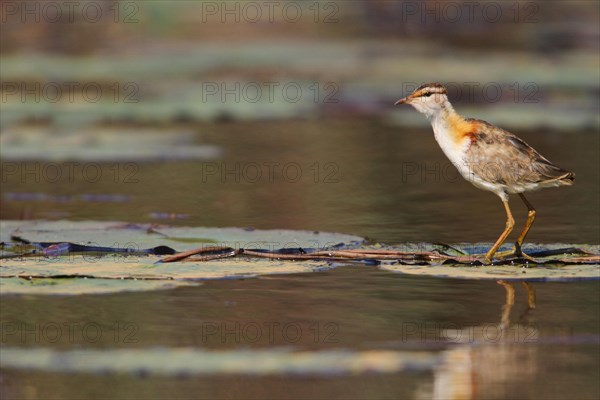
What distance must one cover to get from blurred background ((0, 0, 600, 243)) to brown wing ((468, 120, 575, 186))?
1.13 metres

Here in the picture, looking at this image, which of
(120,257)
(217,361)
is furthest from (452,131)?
(217,361)

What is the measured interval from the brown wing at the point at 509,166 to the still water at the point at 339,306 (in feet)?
2.69

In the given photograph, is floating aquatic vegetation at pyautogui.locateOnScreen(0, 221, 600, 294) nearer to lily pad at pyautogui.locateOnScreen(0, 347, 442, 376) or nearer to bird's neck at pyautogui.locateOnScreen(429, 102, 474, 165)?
bird's neck at pyautogui.locateOnScreen(429, 102, 474, 165)

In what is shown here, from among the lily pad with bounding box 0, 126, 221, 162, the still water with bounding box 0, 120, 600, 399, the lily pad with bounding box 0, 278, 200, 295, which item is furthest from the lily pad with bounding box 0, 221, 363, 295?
the lily pad with bounding box 0, 126, 221, 162

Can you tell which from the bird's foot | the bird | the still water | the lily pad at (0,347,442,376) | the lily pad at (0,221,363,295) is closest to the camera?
the still water

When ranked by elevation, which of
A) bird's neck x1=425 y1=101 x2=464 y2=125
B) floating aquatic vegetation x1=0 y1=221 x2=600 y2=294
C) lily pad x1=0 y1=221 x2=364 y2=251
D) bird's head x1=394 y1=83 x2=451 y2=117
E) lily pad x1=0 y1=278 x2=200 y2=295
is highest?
bird's head x1=394 y1=83 x2=451 y2=117

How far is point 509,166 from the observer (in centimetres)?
911

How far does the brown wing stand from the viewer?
358 inches

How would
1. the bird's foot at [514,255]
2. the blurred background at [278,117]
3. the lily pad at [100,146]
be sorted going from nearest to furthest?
the bird's foot at [514,255] < the blurred background at [278,117] < the lily pad at [100,146]

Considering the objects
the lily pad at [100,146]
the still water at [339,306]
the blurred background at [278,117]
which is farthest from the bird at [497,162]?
the lily pad at [100,146]

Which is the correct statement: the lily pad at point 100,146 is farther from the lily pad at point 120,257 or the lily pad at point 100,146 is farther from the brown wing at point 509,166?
the brown wing at point 509,166

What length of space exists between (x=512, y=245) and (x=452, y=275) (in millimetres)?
1519

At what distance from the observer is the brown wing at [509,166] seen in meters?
9.09

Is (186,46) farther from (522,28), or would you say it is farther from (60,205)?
(60,205)
